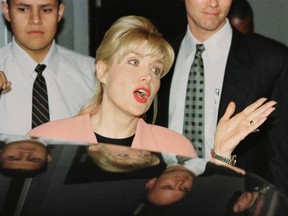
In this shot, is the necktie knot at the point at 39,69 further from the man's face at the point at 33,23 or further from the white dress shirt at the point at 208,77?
the white dress shirt at the point at 208,77

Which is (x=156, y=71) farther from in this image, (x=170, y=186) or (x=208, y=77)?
(x=170, y=186)

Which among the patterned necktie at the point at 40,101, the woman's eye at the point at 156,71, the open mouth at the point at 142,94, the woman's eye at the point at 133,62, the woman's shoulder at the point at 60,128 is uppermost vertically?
the woman's eye at the point at 133,62

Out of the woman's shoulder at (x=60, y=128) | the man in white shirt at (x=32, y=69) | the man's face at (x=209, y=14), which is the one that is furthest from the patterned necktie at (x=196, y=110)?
the woman's shoulder at (x=60, y=128)

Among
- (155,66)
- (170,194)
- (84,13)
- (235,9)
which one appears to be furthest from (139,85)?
(84,13)

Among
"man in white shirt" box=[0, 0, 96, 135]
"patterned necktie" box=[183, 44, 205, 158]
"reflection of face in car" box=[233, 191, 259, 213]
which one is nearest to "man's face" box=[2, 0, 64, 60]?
"man in white shirt" box=[0, 0, 96, 135]

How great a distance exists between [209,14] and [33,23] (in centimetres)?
81

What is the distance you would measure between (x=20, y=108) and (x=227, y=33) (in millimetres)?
1005

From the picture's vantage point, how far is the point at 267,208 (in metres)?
1.07

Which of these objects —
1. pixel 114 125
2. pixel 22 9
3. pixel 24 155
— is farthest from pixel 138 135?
pixel 22 9

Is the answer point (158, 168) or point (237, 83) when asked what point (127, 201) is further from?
point (237, 83)

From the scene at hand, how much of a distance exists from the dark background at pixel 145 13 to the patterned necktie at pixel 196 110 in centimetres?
143

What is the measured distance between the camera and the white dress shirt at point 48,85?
2.73 meters

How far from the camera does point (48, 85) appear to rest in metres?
2.85

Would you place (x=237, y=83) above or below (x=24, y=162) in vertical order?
below
